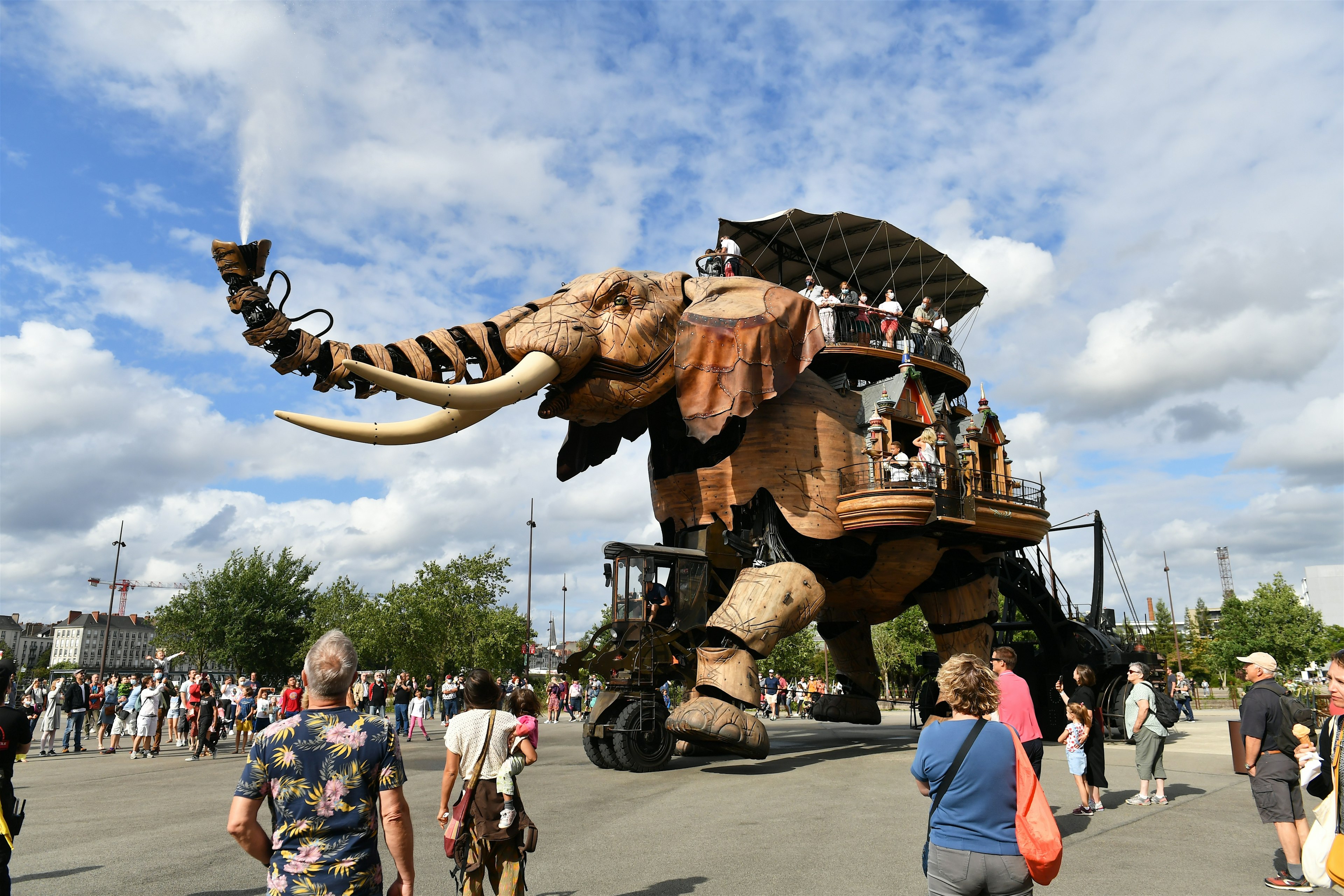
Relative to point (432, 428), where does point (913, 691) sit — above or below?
below

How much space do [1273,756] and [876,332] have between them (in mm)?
10768

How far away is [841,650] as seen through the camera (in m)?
16.8

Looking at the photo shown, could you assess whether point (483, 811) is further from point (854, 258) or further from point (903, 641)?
point (903, 641)

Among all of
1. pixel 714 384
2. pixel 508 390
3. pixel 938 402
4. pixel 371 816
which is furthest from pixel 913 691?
pixel 371 816

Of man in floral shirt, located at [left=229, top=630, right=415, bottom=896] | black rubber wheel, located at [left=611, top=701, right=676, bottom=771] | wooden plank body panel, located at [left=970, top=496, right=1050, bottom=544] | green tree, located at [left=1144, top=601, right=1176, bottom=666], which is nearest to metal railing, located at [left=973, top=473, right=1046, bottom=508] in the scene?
wooden plank body panel, located at [left=970, top=496, right=1050, bottom=544]

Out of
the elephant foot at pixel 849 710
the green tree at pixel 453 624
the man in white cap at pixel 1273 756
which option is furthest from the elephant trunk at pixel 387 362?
the green tree at pixel 453 624

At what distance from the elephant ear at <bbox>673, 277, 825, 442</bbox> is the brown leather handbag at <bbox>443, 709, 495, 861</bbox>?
7168mm

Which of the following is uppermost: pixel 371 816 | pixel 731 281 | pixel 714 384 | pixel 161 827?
pixel 731 281

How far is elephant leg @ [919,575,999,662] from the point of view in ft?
48.2

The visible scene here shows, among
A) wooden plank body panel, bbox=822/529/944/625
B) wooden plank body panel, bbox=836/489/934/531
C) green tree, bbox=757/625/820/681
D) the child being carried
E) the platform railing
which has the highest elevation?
the platform railing

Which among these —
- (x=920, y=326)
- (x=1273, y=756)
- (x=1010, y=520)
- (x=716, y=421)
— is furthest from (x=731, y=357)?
(x=1273, y=756)

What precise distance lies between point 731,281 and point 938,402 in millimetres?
4398

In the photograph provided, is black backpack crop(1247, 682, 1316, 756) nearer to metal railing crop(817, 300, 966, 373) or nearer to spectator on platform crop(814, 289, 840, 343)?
metal railing crop(817, 300, 966, 373)

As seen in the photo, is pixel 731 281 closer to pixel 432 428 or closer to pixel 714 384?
pixel 714 384
